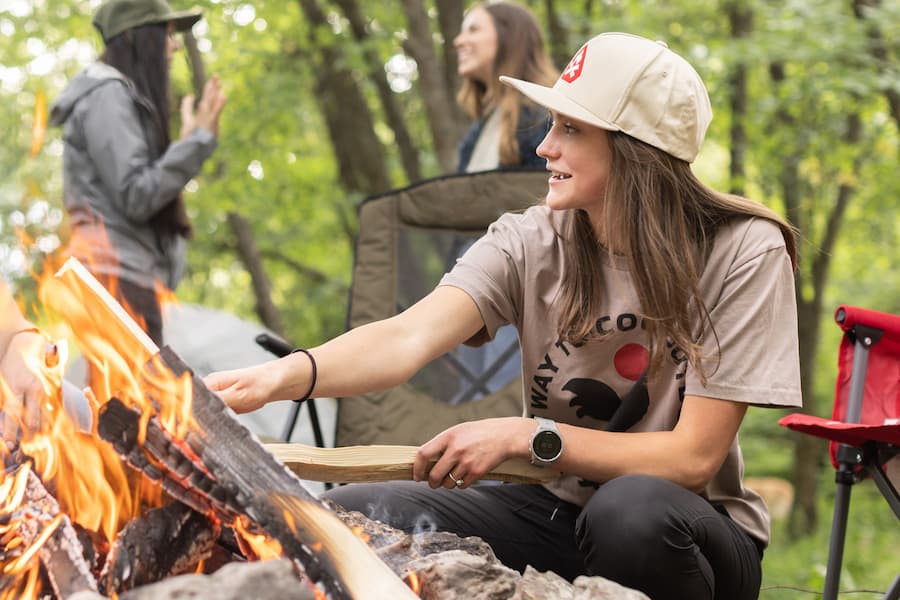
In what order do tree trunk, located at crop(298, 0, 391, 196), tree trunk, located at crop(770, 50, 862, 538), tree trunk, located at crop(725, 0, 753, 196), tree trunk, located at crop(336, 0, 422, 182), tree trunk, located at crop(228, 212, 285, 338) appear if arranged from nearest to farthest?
tree trunk, located at crop(725, 0, 753, 196) < tree trunk, located at crop(336, 0, 422, 182) < tree trunk, located at crop(770, 50, 862, 538) < tree trunk, located at crop(298, 0, 391, 196) < tree trunk, located at crop(228, 212, 285, 338)

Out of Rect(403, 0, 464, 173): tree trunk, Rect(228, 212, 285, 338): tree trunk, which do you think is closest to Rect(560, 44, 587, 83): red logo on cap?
Rect(403, 0, 464, 173): tree trunk

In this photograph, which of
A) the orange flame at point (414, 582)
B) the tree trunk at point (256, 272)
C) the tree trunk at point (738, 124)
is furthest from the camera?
the tree trunk at point (256, 272)

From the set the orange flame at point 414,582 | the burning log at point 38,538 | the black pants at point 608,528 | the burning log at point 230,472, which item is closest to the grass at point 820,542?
the black pants at point 608,528

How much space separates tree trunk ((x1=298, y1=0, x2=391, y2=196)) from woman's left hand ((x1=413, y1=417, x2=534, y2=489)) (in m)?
5.98

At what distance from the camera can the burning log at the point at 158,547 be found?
5.08 ft

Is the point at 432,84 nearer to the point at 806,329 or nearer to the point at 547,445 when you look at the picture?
the point at 806,329

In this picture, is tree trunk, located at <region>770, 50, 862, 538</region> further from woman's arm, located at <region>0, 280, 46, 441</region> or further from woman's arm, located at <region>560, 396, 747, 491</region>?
woman's arm, located at <region>0, 280, 46, 441</region>

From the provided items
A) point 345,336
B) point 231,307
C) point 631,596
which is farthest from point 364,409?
point 231,307

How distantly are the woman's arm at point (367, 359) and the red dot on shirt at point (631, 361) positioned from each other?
30cm

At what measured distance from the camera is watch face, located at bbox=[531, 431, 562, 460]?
6.23 feet

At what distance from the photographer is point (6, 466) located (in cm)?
187

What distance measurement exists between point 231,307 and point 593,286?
1107 cm

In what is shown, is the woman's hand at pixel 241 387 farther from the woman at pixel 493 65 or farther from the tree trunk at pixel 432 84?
the tree trunk at pixel 432 84

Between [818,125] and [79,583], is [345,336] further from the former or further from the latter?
[818,125]
